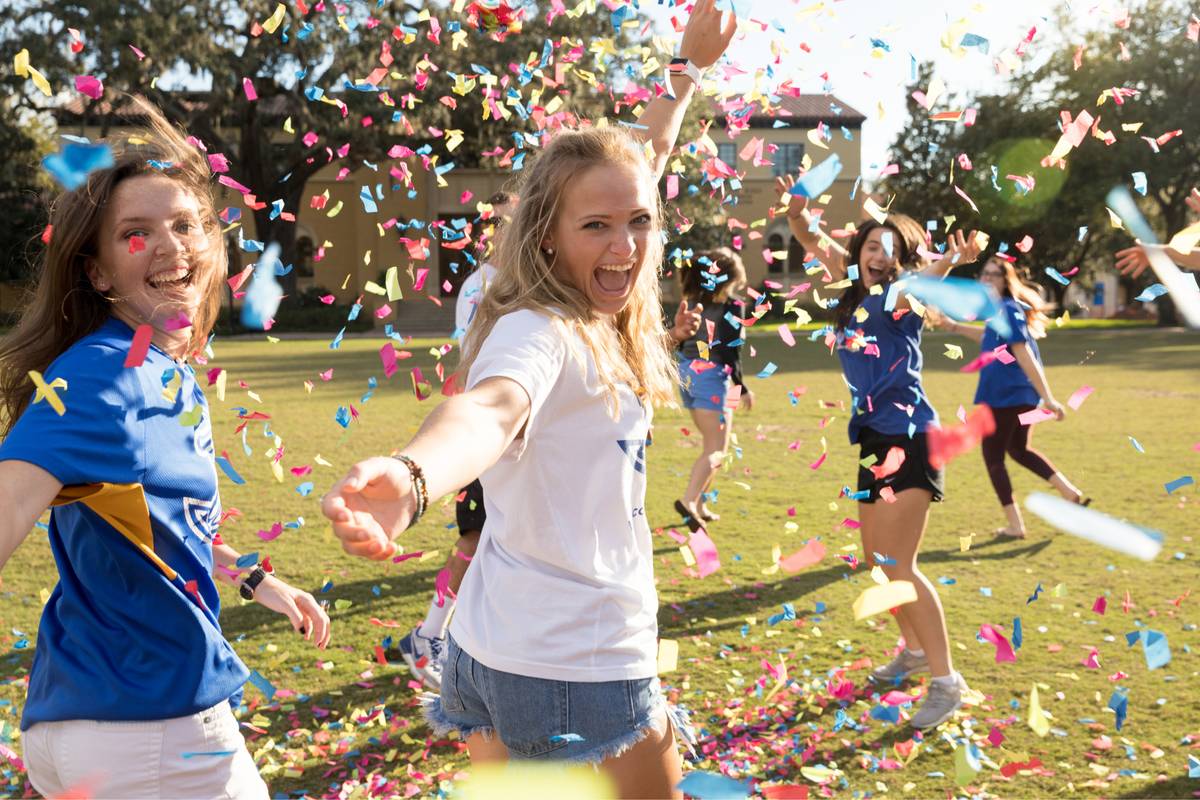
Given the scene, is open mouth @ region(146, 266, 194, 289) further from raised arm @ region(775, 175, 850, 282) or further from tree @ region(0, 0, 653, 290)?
tree @ region(0, 0, 653, 290)

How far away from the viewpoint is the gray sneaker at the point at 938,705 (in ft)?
15.2

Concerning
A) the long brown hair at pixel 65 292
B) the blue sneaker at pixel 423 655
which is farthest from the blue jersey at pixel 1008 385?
the long brown hair at pixel 65 292

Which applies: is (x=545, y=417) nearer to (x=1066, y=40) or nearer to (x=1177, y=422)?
(x=1177, y=422)

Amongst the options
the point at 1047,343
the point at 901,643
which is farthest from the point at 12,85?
the point at 901,643

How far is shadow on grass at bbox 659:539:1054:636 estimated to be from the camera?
611 centimetres

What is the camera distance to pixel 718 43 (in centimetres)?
339

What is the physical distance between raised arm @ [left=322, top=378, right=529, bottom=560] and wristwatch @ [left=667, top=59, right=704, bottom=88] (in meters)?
1.58

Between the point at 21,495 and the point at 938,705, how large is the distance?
12.6ft

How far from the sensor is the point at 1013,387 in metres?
8.45

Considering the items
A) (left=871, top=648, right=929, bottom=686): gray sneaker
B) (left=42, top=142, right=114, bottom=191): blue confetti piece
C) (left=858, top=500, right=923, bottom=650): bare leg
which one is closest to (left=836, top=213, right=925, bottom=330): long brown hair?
(left=858, top=500, right=923, bottom=650): bare leg

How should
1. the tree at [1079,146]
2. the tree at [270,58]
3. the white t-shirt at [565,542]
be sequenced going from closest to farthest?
the white t-shirt at [565,542], the tree at [270,58], the tree at [1079,146]

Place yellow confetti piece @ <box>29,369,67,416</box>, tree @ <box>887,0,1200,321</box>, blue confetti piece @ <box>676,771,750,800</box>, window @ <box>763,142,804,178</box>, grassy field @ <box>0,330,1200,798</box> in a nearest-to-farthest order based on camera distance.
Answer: yellow confetti piece @ <box>29,369,67,416</box>
blue confetti piece @ <box>676,771,750,800</box>
grassy field @ <box>0,330,1200,798</box>
tree @ <box>887,0,1200,321</box>
window @ <box>763,142,804,178</box>

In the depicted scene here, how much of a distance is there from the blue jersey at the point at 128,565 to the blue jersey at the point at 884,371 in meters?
3.37

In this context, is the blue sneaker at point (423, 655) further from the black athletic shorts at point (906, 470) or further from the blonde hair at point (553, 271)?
the blonde hair at point (553, 271)
